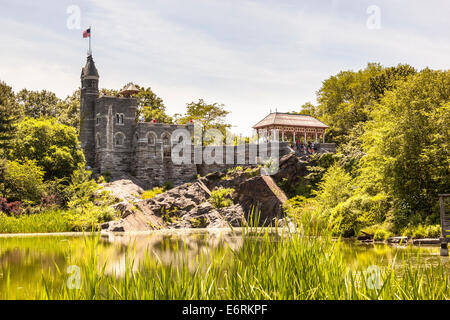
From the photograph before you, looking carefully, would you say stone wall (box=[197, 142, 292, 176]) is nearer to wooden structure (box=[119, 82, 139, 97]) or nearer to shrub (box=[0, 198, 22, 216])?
wooden structure (box=[119, 82, 139, 97])

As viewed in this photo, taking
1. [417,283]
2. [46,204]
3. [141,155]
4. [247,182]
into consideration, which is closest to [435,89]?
[247,182]

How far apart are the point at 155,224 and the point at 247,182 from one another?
7.64m

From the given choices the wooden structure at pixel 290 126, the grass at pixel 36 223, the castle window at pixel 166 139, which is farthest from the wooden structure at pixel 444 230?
the castle window at pixel 166 139

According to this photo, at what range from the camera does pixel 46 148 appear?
34.2 metres

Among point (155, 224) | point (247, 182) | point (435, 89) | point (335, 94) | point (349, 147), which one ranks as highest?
point (335, 94)

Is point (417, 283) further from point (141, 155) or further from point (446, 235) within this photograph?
point (141, 155)

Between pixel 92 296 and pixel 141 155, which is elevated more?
pixel 141 155

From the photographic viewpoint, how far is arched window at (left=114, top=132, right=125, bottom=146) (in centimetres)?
4447

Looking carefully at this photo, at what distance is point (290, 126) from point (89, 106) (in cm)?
2006

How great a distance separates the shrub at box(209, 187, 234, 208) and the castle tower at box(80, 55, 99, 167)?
55.0 feet

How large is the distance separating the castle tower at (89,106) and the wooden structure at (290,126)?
16230 millimetres
